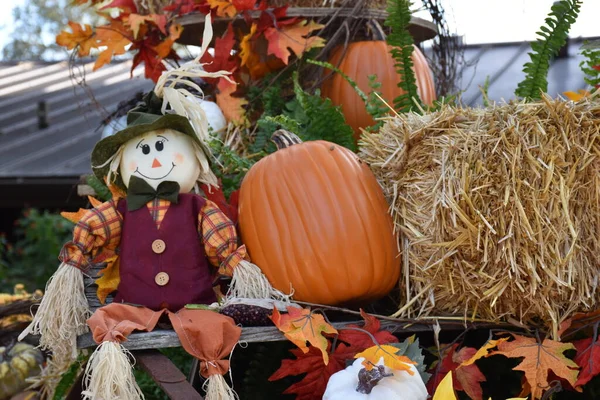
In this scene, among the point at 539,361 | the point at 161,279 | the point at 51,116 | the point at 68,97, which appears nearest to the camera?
the point at 539,361

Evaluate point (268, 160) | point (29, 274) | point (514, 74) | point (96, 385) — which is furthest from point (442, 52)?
point (29, 274)

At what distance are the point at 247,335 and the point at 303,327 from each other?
0.14m

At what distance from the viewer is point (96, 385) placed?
1491 mm

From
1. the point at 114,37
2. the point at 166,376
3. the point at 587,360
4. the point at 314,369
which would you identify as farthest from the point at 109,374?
the point at 114,37

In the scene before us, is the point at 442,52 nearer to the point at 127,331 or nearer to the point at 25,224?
the point at 127,331

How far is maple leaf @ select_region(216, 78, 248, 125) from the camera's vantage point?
2432 mm

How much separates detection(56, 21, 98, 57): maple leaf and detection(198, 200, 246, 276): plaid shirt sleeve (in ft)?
3.55

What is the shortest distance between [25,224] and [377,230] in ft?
14.1

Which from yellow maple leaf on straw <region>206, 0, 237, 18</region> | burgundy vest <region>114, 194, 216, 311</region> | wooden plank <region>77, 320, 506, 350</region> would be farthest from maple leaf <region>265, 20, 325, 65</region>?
wooden plank <region>77, 320, 506, 350</region>

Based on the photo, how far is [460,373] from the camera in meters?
1.69

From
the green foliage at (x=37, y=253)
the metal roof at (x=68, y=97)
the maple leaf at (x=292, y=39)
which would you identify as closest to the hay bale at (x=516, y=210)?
the maple leaf at (x=292, y=39)

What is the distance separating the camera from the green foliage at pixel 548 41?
2004 mm

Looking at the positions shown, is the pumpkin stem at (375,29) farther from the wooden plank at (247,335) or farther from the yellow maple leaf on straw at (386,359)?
the yellow maple leaf on straw at (386,359)

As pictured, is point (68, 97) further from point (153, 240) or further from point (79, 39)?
point (153, 240)
